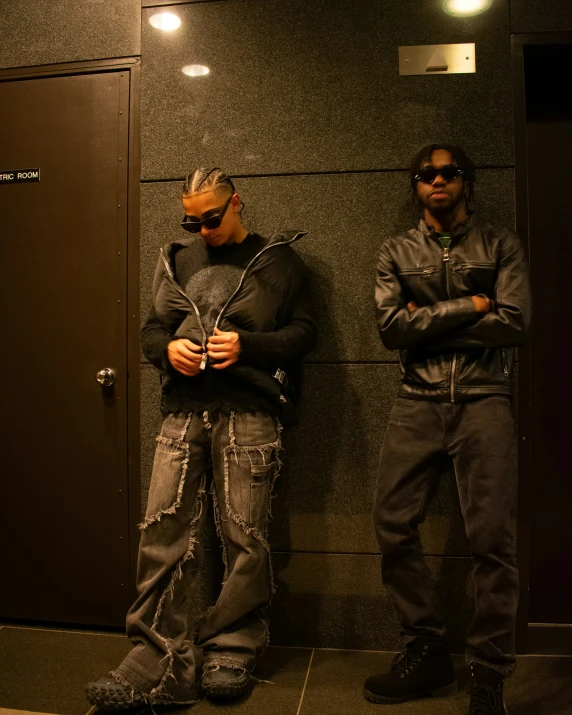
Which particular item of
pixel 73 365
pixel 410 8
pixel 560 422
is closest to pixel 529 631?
pixel 560 422

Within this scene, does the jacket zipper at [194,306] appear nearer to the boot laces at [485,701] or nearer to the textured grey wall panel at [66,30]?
the textured grey wall panel at [66,30]

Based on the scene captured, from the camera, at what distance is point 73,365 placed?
2775 mm

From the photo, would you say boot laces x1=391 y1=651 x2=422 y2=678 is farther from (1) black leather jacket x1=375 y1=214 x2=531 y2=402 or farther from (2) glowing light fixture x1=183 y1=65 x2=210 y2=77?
(2) glowing light fixture x1=183 y1=65 x2=210 y2=77

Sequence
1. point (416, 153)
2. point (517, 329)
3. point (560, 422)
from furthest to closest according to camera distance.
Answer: point (560, 422) < point (416, 153) < point (517, 329)

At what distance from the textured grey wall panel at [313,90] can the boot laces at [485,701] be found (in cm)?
187

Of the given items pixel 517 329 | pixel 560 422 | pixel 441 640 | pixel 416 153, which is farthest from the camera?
pixel 560 422

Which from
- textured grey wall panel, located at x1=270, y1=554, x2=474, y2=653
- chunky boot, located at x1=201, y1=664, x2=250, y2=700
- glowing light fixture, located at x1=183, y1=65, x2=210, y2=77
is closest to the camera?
chunky boot, located at x1=201, y1=664, x2=250, y2=700

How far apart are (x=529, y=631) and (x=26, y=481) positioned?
7.32 feet

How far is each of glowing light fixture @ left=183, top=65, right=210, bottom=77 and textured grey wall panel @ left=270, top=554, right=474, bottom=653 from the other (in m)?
2.01

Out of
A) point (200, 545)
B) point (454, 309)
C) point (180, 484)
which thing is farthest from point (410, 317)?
point (200, 545)

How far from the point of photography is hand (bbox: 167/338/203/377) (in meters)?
2.10

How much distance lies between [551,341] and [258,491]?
4.79 feet

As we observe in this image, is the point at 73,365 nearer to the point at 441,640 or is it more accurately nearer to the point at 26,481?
the point at 26,481

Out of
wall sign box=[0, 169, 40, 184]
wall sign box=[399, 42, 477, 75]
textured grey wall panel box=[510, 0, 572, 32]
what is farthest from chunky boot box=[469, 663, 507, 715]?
wall sign box=[0, 169, 40, 184]
